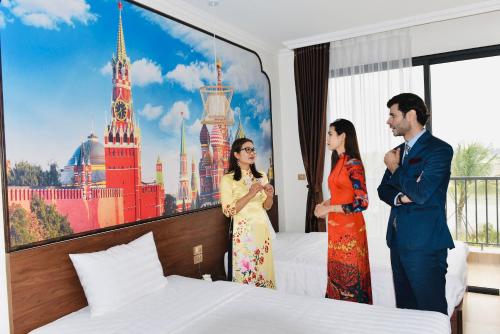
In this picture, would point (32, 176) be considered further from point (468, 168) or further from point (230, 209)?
point (468, 168)

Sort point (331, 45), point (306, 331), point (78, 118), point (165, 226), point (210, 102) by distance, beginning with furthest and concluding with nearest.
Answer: point (331, 45)
point (210, 102)
point (165, 226)
point (78, 118)
point (306, 331)

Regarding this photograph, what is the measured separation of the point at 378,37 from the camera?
4.23 meters

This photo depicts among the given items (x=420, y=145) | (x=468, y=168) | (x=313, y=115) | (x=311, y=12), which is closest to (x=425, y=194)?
(x=420, y=145)

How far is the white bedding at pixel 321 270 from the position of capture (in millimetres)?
2738

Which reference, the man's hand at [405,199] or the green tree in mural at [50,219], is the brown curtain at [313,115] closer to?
the man's hand at [405,199]

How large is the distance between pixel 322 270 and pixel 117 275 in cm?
153

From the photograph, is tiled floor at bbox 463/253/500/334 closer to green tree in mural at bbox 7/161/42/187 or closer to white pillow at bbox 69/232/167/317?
white pillow at bbox 69/232/167/317

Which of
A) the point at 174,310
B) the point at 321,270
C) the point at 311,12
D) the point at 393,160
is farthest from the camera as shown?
the point at 311,12

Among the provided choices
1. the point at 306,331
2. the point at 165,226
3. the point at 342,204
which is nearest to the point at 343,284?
the point at 342,204

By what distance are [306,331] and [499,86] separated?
4401 millimetres

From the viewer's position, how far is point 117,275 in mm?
2266

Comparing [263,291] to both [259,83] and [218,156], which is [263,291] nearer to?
[218,156]

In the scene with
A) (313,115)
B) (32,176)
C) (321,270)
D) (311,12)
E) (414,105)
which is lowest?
(321,270)

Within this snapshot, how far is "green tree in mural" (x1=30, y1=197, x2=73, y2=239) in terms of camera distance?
2.14 m
